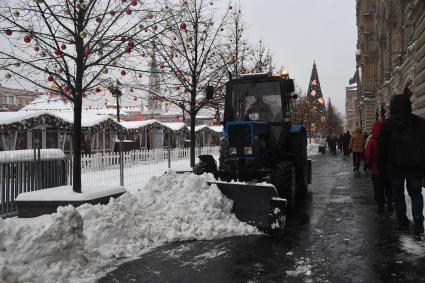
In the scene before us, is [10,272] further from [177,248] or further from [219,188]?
[219,188]

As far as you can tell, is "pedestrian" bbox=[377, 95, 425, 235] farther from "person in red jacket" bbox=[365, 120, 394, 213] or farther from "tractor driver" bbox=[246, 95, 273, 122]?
"tractor driver" bbox=[246, 95, 273, 122]

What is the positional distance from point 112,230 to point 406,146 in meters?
4.22

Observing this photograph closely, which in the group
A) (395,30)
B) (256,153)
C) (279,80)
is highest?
(395,30)

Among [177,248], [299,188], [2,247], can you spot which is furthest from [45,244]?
[299,188]

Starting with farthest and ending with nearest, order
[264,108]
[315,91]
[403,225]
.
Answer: [315,91] < [264,108] < [403,225]

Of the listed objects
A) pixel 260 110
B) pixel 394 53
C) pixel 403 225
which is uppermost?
pixel 394 53

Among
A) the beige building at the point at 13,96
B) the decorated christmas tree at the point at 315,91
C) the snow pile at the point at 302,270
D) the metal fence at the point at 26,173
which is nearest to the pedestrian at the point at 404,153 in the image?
the snow pile at the point at 302,270

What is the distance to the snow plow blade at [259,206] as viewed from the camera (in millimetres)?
6258

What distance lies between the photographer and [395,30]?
26.5 meters

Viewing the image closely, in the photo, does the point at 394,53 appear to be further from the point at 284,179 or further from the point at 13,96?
the point at 13,96

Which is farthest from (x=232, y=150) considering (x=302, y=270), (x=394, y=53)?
(x=394, y=53)

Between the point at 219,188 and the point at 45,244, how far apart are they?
2891 mm

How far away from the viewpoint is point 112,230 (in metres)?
5.82

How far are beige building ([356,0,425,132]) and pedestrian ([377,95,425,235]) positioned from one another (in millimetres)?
2072
